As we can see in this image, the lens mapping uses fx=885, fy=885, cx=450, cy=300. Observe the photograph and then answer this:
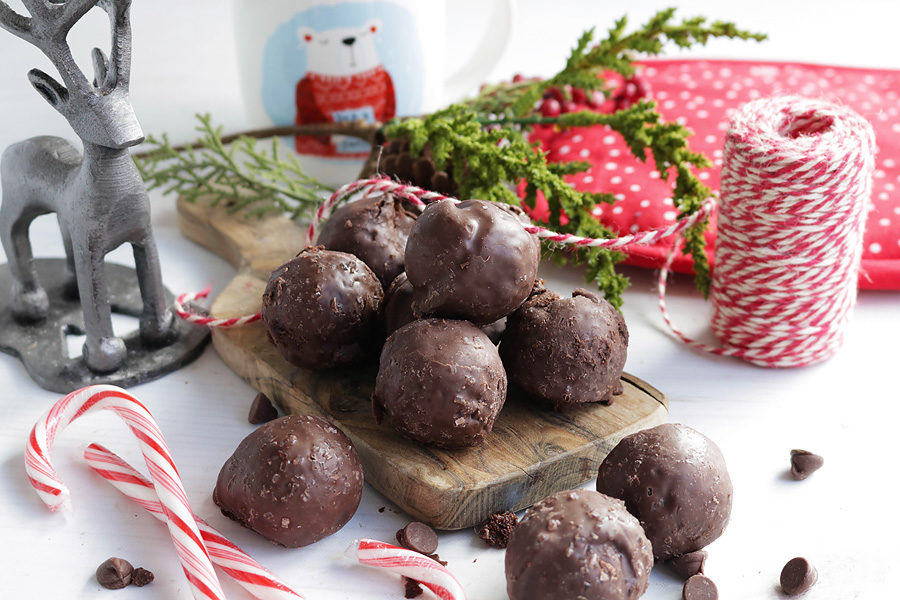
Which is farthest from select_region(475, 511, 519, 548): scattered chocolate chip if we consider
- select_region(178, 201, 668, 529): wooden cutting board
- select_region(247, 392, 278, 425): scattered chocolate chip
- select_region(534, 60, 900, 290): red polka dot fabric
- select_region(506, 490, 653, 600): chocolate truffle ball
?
select_region(534, 60, 900, 290): red polka dot fabric

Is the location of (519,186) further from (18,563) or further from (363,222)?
(18,563)

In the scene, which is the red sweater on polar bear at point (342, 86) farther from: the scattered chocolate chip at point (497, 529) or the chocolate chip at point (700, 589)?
the chocolate chip at point (700, 589)

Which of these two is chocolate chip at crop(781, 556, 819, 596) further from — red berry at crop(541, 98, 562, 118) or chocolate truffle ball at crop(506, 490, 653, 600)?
red berry at crop(541, 98, 562, 118)

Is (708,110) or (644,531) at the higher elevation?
(708,110)

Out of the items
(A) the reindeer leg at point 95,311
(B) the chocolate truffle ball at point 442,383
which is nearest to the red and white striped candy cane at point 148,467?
(A) the reindeer leg at point 95,311

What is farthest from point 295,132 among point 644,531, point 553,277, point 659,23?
point 644,531

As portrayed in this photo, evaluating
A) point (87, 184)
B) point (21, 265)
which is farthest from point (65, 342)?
point (87, 184)
